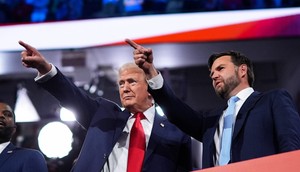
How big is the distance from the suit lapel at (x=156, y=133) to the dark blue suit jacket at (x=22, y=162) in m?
0.79

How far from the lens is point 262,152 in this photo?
204 cm

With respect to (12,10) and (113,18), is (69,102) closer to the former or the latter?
(113,18)

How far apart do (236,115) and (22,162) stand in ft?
4.19

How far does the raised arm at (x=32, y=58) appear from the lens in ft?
6.80

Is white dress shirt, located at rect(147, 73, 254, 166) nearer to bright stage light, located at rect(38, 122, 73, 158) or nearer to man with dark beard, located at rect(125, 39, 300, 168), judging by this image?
man with dark beard, located at rect(125, 39, 300, 168)

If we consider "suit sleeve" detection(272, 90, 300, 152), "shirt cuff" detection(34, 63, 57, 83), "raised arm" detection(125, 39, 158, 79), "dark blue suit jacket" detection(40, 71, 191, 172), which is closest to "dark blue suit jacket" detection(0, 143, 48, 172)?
"dark blue suit jacket" detection(40, 71, 191, 172)

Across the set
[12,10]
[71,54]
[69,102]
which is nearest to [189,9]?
[71,54]

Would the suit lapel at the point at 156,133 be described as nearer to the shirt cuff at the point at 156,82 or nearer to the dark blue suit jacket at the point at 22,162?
the shirt cuff at the point at 156,82

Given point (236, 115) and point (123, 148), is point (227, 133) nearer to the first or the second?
point (236, 115)

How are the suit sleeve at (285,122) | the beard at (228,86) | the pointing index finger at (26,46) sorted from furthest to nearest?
the beard at (228,86), the pointing index finger at (26,46), the suit sleeve at (285,122)

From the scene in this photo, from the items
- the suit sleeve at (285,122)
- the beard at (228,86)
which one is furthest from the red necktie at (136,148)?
the suit sleeve at (285,122)

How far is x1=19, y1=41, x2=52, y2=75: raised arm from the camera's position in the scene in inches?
81.6

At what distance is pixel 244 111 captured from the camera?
84.2 inches

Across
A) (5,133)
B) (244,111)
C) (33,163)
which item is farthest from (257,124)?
(5,133)
